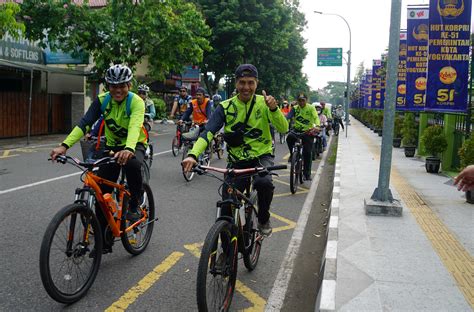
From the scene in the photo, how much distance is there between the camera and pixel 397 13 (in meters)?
6.33

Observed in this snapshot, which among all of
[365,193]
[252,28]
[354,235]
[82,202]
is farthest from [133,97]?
[252,28]

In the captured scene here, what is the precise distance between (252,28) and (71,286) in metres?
26.5

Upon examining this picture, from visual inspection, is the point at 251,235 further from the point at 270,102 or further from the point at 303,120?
the point at 303,120

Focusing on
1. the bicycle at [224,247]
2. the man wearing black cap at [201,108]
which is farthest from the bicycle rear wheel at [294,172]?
the bicycle at [224,247]

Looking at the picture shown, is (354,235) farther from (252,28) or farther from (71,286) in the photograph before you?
(252,28)

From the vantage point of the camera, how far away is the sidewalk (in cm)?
369

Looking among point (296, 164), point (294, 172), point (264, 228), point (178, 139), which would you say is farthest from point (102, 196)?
point (178, 139)

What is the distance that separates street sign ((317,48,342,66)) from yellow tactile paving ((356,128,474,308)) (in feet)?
85.8

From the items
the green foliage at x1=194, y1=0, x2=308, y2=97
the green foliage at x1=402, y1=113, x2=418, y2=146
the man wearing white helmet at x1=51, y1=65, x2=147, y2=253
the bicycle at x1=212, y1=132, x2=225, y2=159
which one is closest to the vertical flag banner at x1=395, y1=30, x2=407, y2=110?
the green foliage at x1=402, y1=113, x2=418, y2=146

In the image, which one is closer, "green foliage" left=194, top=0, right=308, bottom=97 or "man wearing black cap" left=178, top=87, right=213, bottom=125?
"man wearing black cap" left=178, top=87, right=213, bottom=125

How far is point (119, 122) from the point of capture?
15.3ft

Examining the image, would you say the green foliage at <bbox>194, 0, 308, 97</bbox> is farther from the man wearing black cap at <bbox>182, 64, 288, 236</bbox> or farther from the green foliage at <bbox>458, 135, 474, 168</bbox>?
the man wearing black cap at <bbox>182, 64, 288, 236</bbox>

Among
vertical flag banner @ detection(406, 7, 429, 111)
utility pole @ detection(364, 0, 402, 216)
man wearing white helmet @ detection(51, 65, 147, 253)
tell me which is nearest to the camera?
man wearing white helmet @ detection(51, 65, 147, 253)

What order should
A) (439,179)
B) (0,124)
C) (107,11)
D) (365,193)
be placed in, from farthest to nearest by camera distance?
(107,11) → (0,124) → (439,179) → (365,193)
